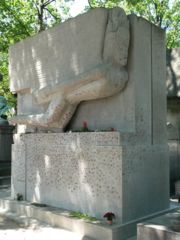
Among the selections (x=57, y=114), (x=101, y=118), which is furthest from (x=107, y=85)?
(x=57, y=114)

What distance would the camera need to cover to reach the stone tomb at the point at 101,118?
5559 millimetres

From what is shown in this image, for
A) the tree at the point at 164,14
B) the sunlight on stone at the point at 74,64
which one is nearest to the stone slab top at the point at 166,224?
the sunlight on stone at the point at 74,64

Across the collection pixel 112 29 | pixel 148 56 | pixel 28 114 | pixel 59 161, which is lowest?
pixel 59 161

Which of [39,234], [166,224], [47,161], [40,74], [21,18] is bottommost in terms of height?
[39,234]

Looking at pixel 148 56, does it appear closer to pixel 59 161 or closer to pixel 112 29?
pixel 112 29

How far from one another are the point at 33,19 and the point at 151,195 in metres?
14.2

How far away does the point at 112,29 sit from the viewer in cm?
579

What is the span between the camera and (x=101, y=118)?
20.2 feet

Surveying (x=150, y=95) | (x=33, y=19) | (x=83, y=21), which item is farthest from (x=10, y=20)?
(x=150, y=95)

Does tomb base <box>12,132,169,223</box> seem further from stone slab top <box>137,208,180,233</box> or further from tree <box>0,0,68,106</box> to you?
tree <box>0,0,68,106</box>

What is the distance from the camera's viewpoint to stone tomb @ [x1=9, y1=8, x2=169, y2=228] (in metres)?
5.56

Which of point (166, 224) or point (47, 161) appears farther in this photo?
point (47, 161)

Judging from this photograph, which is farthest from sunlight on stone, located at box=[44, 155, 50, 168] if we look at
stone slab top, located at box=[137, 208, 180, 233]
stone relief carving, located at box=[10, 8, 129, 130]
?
stone slab top, located at box=[137, 208, 180, 233]

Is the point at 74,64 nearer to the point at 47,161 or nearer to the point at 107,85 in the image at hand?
the point at 107,85
